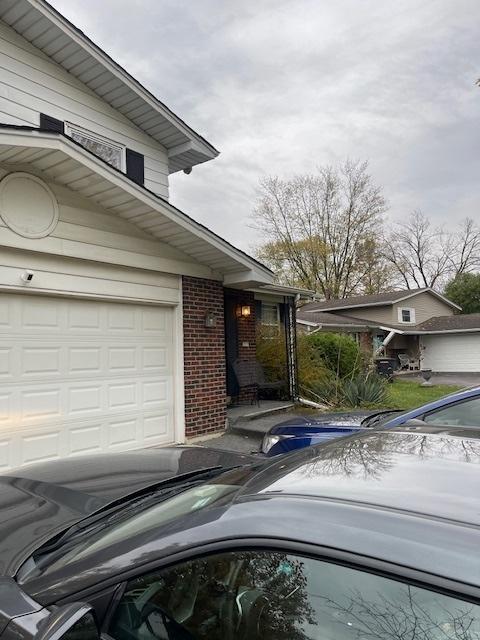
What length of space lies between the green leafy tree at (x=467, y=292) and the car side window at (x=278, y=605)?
139ft

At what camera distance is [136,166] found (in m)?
9.23

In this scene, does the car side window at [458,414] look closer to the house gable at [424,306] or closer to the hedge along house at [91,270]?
the hedge along house at [91,270]

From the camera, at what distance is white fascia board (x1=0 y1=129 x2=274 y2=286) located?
5452 millimetres

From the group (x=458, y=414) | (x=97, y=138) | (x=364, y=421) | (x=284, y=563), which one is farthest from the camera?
(x=97, y=138)

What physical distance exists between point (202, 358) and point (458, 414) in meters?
4.65

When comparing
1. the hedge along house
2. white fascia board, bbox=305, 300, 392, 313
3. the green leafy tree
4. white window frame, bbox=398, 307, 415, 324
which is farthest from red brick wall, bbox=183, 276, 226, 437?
the green leafy tree

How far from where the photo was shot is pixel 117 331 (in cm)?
701

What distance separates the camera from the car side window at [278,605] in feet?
3.28

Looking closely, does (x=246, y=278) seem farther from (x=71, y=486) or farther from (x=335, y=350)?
(x=335, y=350)

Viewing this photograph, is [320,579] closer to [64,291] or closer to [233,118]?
[64,291]

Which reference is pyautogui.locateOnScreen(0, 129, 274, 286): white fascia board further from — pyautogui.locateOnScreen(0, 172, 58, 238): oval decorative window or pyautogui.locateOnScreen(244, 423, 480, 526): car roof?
pyautogui.locateOnScreen(244, 423, 480, 526): car roof

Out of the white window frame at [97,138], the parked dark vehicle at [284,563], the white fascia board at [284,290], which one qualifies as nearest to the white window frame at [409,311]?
the white fascia board at [284,290]

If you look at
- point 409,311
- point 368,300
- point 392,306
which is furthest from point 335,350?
point 409,311

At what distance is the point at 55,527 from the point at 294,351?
9.21 meters
